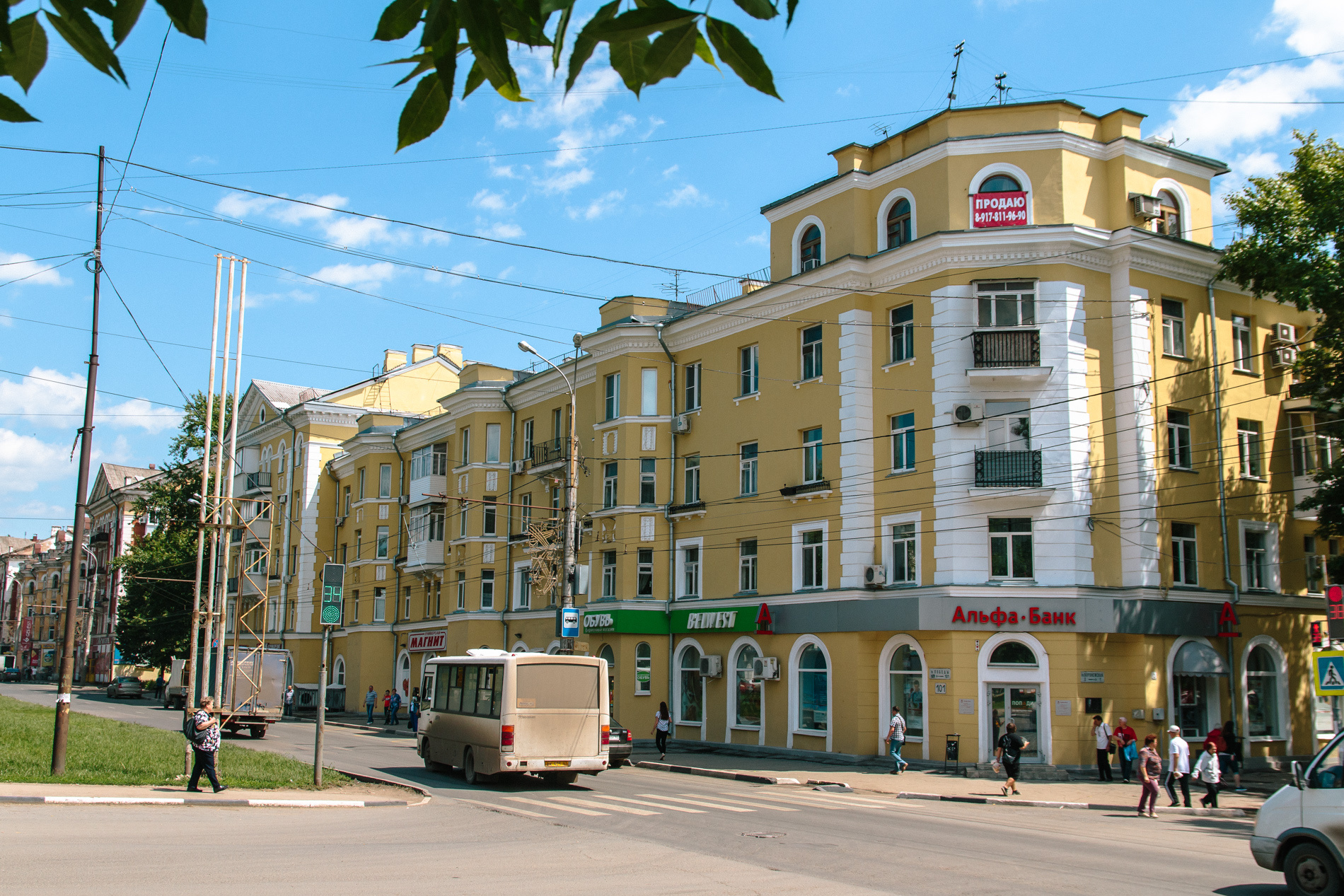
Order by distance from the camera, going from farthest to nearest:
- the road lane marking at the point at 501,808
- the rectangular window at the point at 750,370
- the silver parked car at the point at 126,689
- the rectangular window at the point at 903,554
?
the silver parked car at the point at 126,689
the rectangular window at the point at 750,370
the rectangular window at the point at 903,554
the road lane marking at the point at 501,808

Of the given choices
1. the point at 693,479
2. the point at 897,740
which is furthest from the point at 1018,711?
the point at 693,479

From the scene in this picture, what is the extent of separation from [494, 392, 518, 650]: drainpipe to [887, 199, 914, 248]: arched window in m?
19.5

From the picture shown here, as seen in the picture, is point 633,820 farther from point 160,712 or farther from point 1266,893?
point 160,712

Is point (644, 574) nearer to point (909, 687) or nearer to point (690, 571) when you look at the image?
point (690, 571)

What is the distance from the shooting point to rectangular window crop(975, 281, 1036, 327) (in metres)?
29.5

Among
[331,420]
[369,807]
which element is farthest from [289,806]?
[331,420]

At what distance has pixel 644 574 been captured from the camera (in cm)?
3784

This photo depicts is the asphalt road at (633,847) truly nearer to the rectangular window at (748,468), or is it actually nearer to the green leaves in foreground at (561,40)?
the green leaves in foreground at (561,40)

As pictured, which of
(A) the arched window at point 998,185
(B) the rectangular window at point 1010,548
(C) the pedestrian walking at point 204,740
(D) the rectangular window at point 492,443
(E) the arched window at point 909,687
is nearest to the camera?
(C) the pedestrian walking at point 204,740

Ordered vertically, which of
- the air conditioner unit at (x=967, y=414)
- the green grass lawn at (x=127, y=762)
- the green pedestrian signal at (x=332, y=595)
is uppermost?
the air conditioner unit at (x=967, y=414)

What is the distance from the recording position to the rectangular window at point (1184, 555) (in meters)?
29.9

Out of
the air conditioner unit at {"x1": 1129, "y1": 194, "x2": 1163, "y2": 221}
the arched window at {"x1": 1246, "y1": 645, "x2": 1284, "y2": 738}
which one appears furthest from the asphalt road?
the air conditioner unit at {"x1": 1129, "y1": 194, "x2": 1163, "y2": 221}

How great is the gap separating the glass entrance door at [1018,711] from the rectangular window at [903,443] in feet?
20.3

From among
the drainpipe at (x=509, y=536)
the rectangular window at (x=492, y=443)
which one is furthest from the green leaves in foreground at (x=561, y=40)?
the rectangular window at (x=492, y=443)
